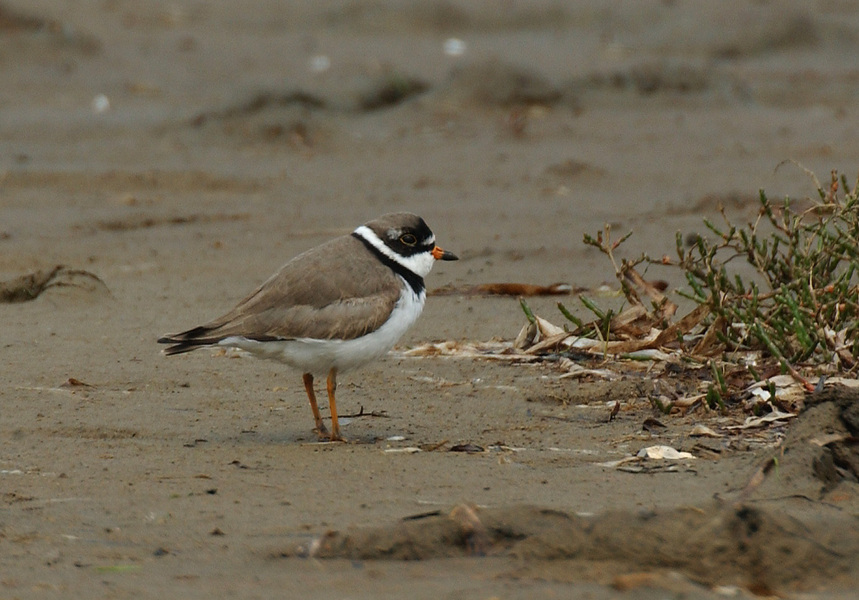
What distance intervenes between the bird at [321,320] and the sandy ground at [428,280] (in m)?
0.34

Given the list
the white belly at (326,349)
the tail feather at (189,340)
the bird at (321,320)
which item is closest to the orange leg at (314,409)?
the bird at (321,320)

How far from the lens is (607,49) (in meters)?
16.1

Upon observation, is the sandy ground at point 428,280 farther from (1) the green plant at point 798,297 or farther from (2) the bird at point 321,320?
(1) the green plant at point 798,297

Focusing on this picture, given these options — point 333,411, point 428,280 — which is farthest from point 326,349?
point 428,280

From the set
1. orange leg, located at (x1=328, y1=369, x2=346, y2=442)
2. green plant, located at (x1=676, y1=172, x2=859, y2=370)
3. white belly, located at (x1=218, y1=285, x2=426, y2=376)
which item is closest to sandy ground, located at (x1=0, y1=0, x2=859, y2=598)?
orange leg, located at (x1=328, y1=369, x2=346, y2=442)

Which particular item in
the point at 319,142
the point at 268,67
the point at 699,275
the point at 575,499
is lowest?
the point at 575,499

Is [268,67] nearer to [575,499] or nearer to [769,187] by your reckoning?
[769,187]

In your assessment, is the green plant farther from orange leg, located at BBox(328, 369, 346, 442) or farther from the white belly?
orange leg, located at BBox(328, 369, 346, 442)

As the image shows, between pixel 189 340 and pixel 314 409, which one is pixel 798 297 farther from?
pixel 189 340

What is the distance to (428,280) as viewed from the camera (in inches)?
339

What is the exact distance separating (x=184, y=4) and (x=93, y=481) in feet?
44.5

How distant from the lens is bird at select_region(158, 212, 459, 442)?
5.75 m

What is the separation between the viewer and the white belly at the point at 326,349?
578 centimetres

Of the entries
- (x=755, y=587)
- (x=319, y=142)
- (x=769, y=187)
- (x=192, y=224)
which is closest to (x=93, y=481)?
(x=755, y=587)
